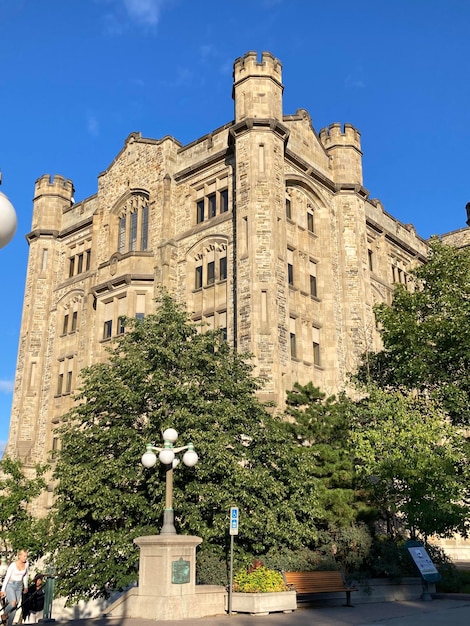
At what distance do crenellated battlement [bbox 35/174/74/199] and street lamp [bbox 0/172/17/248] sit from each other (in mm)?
41778

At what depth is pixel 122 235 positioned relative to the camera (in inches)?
1524

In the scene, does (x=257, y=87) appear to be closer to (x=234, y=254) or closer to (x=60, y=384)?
(x=234, y=254)

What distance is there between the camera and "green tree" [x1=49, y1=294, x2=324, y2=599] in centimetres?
1786

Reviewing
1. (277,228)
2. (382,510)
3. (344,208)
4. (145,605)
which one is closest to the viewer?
(145,605)

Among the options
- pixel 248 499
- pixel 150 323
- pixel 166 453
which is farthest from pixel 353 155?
pixel 166 453

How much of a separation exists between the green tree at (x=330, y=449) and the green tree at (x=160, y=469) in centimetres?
85

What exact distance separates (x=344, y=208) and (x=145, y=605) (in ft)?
89.2

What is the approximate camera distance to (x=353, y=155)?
125ft

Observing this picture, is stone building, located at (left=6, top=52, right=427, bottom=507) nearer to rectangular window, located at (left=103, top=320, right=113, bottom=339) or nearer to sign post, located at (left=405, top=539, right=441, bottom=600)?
rectangular window, located at (left=103, top=320, right=113, bottom=339)

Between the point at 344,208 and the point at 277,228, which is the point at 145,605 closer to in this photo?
the point at 277,228

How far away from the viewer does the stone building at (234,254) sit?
30406 mm

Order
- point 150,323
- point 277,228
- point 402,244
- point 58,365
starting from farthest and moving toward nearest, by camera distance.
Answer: point 402,244
point 58,365
point 277,228
point 150,323

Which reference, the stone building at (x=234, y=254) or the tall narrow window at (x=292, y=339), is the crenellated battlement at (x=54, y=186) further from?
the tall narrow window at (x=292, y=339)

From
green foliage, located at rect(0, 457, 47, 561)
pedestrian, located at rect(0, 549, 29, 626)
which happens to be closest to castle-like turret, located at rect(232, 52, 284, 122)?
green foliage, located at rect(0, 457, 47, 561)
